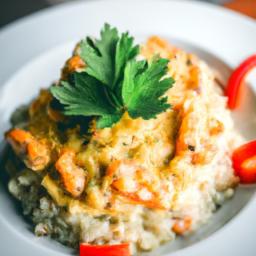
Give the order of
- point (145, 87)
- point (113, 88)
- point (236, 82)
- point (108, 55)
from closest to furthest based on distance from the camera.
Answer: point (145, 87) < point (113, 88) < point (108, 55) < point (236, 82)

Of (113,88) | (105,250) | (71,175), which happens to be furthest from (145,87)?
(105,250)

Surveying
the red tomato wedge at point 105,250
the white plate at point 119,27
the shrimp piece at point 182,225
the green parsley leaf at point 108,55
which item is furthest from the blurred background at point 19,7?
the red tomato wedge at point 105,250

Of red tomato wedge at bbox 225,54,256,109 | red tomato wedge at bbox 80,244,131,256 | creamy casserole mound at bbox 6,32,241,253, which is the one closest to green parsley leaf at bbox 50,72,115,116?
creamy casserole mound at bbox 6,32,241,253

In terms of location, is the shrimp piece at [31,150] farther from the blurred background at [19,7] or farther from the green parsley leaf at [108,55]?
the blurred background at [19,7]

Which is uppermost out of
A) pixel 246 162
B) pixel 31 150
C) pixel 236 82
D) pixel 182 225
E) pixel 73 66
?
pixel 73 66

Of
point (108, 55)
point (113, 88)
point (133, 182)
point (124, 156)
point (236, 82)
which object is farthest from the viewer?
point (236, 82)

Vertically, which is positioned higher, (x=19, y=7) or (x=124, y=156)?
(x=19, y=7)

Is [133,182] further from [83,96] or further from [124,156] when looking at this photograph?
[83,96]
